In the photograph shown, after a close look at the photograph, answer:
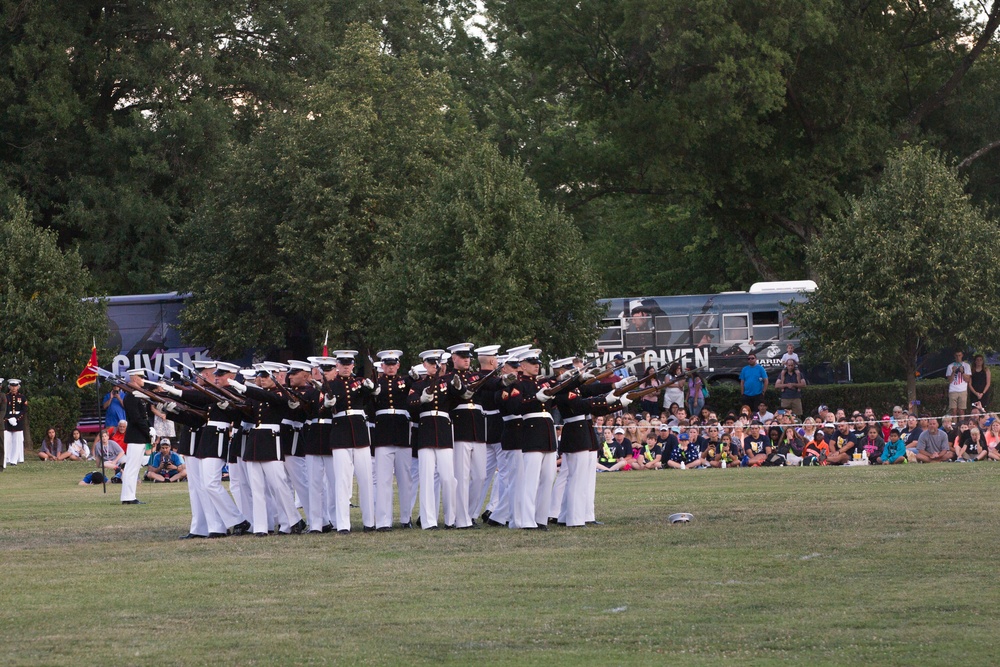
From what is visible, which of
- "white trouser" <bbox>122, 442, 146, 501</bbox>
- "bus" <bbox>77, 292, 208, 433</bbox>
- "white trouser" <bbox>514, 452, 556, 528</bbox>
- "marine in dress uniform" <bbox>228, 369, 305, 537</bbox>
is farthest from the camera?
"bus" <bbox>77, 292, 208, 433</bbox>

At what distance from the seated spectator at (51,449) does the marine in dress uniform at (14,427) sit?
31.7 inches

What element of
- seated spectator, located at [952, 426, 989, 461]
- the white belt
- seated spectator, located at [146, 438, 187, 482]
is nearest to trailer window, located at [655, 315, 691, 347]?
seated spectator, located at [952, 426, 989, 461]

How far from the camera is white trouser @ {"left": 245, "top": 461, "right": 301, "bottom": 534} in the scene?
16.8 meters

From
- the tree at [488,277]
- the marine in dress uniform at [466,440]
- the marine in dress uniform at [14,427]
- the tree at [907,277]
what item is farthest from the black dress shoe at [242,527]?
the marine in dress uniform at [14,427]

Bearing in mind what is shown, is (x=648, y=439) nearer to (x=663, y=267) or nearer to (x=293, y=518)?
(x=293, y=518)

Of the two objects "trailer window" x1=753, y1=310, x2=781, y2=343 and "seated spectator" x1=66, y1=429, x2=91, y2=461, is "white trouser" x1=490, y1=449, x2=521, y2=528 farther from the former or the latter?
"trailer window" x1=753, y1=310, x2=781, y2=343

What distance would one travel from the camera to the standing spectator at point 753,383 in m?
33.9

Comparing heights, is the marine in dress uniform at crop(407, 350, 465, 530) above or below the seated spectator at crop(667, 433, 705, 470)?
above

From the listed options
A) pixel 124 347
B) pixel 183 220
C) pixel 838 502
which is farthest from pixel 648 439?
pixel 183 220

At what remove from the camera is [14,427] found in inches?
1444

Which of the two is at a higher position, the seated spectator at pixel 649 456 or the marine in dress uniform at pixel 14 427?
the marine in dress uniform at pixel 14 427

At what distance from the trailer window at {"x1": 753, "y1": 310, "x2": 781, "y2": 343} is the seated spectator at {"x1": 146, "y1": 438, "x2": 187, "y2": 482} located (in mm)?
17213

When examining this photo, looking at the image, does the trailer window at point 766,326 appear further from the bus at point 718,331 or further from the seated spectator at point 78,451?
the seated spectator at point 78,451

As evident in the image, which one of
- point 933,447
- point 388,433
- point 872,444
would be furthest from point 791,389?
point 388,433
